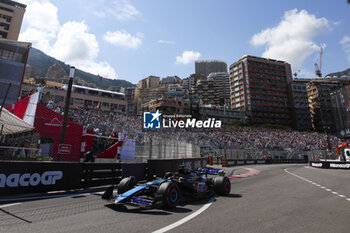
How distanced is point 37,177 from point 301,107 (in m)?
111

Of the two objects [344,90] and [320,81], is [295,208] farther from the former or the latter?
[320,81]

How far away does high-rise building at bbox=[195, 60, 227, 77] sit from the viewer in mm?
192000

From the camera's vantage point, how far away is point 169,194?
4.87 meters

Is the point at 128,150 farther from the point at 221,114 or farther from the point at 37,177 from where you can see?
the point at 221,114

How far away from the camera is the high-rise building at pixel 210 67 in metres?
192

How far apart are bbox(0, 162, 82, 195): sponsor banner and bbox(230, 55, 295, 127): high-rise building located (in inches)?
3525

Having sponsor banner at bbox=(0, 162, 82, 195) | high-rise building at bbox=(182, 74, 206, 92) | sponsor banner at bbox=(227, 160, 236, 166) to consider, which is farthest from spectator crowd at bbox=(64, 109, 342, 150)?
high-rise building at bbox=(182, 74, 206, 92)

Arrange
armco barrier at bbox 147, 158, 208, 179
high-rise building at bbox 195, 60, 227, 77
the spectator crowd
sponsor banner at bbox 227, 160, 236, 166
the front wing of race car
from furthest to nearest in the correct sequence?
1. high-rise building at bbox 195, 60, 227, 77
2. the spectator crowd
3. sponsor banner at bbox 227, 160, 236, 166
4. armco barrier at bbox 147, 158, 208, 179
5. the front wing of race car

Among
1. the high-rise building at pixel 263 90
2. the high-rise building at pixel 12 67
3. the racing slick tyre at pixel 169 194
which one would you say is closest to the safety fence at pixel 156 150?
the racing slick tyre at pixel 169 194

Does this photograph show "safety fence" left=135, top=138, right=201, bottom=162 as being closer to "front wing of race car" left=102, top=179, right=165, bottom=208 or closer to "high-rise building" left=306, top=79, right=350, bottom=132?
"front wing of race car" left=102, top=179, right=165, bottom=208

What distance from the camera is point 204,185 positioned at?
6266 millimetres

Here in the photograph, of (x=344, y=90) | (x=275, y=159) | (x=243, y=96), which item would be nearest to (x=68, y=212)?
(x=344, y=90)

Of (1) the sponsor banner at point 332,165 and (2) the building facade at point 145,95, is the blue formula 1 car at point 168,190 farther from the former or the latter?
(2) the building facade at point 145,95

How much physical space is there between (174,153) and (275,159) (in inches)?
1049
